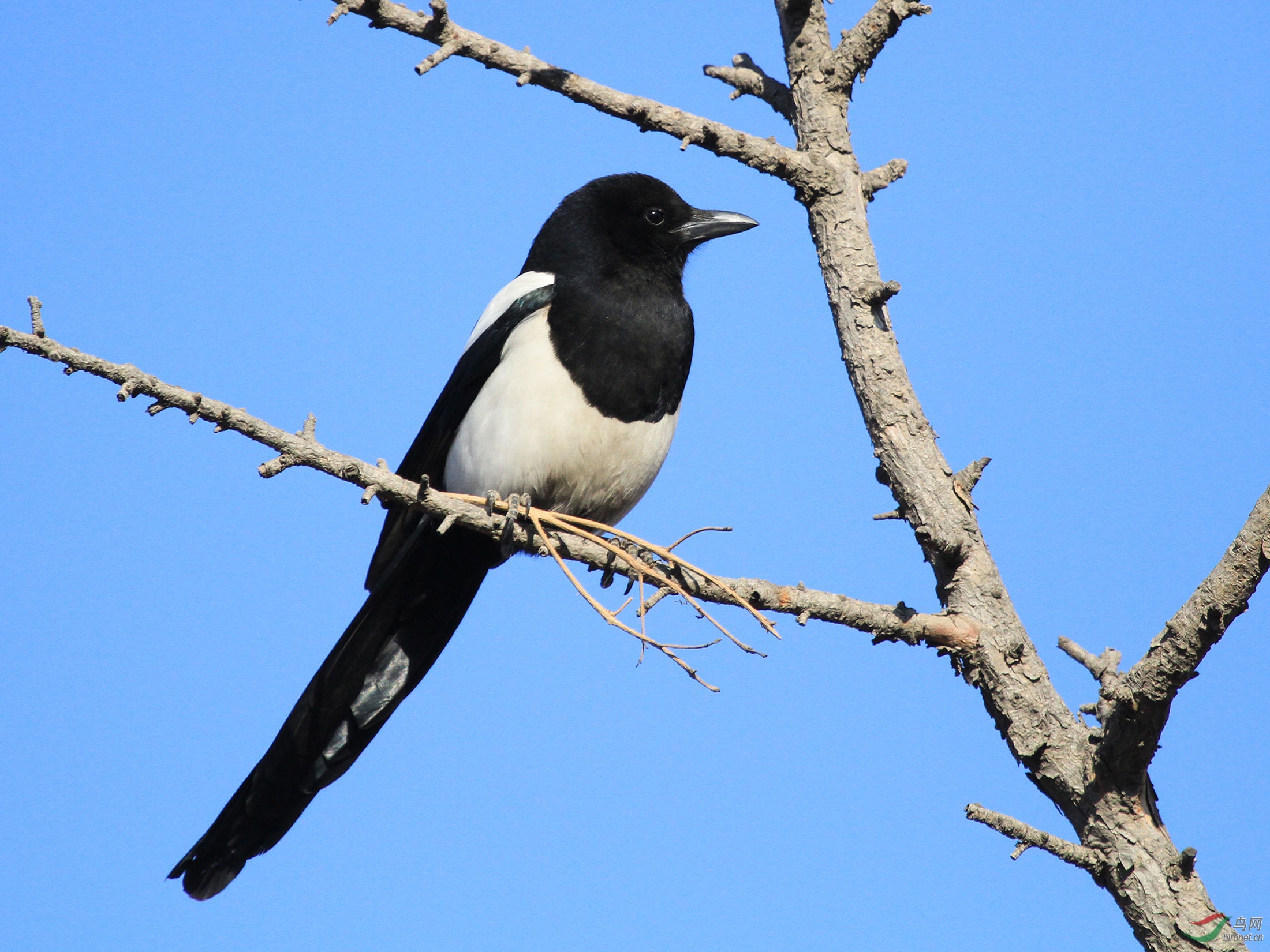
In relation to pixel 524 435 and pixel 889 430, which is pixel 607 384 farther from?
pixel 889 430

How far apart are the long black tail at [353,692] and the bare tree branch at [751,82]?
65.2 inches

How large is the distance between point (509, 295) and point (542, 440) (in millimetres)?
679

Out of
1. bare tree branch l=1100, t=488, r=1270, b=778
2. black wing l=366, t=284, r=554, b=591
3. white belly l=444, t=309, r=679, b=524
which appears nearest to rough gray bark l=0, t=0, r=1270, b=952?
bare tree branch l=1100, t=488, r=1270, b=778

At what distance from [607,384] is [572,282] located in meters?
0.45

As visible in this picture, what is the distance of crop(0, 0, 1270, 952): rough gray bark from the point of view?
2102 millimetres

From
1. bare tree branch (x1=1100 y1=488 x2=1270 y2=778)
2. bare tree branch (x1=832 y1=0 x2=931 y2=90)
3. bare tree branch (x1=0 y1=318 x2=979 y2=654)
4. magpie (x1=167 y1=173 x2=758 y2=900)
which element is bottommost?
bare tree branch (x1=1100 y1=488 x2=1270 y2=778)

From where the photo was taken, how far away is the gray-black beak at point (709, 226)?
424cm

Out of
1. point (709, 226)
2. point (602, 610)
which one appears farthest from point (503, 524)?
point (709, 226)

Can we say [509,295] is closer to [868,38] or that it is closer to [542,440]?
[542,440]

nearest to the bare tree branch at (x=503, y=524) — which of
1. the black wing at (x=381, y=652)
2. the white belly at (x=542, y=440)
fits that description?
the white belly at (x=542, y=440)

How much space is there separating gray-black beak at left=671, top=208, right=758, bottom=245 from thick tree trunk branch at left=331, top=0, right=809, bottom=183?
131 centimetres

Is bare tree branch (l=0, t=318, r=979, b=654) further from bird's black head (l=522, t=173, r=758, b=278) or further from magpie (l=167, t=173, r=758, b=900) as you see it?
bird's black head (l=522, t=173, r=758, b=278)

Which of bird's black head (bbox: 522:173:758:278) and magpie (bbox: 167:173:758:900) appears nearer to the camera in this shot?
magpie (bbox: 167:173:758:900)

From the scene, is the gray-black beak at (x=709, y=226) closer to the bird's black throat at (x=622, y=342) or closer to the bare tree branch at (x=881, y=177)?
the bird's black throat at (x=622, y=342)
